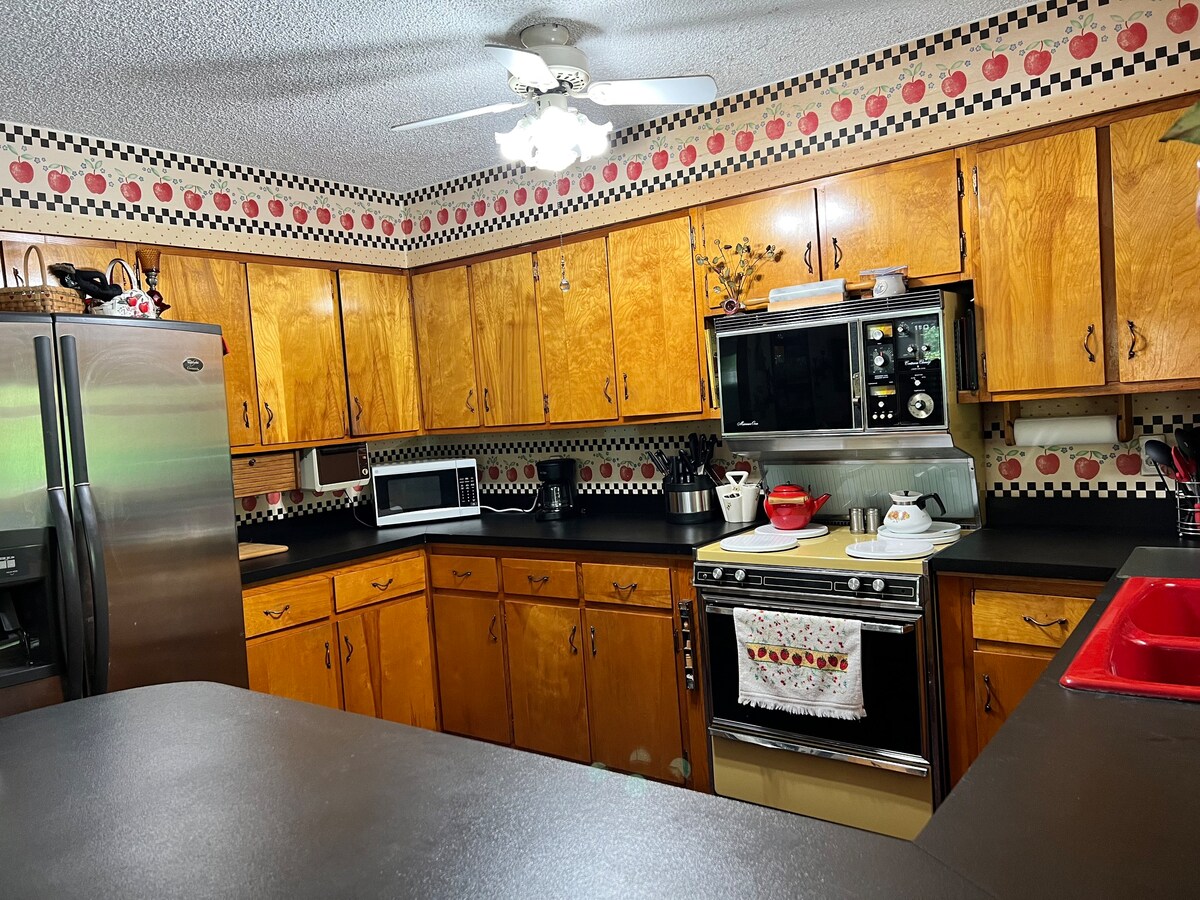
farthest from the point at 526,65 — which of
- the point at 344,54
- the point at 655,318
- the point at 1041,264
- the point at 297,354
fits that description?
the point at 297,354

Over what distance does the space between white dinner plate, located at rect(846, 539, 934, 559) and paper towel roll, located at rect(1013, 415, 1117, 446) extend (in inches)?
20.4

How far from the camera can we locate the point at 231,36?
2.41 m

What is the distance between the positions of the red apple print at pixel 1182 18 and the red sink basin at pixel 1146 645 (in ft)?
5.28

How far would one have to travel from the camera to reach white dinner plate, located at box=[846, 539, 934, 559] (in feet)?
8.48

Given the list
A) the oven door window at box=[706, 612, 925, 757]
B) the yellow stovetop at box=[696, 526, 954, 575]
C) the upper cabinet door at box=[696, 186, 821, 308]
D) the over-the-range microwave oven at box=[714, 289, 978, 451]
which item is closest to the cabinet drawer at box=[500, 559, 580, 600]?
the yellow stovetop at box=[696, 526, 954, 575]

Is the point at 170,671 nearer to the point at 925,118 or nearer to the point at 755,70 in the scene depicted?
the point at 755,70

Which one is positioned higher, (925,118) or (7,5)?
(7,5)

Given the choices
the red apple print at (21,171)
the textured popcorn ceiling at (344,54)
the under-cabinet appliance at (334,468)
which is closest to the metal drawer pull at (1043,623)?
the textured popcorn ceiling at (344,54)

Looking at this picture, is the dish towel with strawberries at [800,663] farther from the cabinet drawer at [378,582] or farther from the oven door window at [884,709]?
the cabinet drawer at [378,582]

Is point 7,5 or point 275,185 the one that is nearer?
point 7,5

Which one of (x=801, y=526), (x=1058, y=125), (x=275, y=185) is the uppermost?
(x=275, y=185)

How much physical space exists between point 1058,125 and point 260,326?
2979 mm

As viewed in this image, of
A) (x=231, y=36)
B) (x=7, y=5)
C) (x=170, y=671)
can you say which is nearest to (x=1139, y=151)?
(x=231, y=36)

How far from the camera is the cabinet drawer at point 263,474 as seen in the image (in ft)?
11.7
